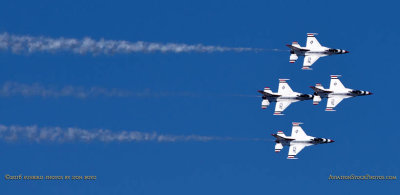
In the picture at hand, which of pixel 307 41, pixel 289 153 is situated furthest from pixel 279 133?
pixel 307 41

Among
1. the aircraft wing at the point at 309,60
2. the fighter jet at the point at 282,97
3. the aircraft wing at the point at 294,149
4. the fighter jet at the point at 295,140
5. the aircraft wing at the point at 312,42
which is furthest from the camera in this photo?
the aircraft wing at the point at 312,42

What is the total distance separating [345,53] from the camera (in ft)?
353

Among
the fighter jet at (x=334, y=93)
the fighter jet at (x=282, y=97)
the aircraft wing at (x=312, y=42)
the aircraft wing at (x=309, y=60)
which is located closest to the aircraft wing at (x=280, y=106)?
the fighter jet at (x=282, y=97)

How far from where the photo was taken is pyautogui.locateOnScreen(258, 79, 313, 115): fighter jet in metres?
105

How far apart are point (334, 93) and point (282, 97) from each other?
4771mm

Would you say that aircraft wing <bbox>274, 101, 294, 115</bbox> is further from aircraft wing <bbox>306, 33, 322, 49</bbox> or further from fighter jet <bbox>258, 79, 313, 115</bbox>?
aircraft wing <bbox>306, 33, 322, 49</bbox>

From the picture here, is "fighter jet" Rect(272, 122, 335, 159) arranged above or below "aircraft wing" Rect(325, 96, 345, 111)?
below

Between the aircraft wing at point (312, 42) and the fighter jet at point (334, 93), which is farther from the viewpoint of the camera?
the aircraft wing at point (312, 42)

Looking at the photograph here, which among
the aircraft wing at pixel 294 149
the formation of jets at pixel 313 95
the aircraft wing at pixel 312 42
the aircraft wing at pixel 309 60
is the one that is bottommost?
the aircraft wing at pixel 294 149

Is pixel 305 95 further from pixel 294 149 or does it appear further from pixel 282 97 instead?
pixel 294 149

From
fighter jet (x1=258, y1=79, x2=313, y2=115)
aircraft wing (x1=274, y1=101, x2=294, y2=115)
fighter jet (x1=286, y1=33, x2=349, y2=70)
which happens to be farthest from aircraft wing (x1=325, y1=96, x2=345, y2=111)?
aircraft wing (x1=274, y1=101, x2=294, y2=115)

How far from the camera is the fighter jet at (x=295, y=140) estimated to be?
104375 millimetres

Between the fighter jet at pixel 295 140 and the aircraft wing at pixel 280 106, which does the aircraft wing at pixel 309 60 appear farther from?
the fighter jet at pixel 295 140

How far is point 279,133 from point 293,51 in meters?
7.58
